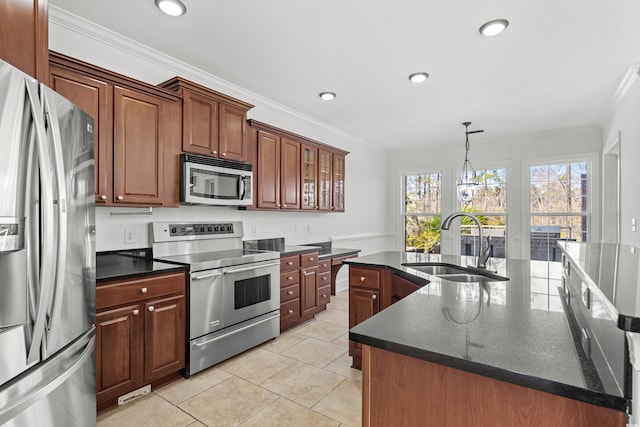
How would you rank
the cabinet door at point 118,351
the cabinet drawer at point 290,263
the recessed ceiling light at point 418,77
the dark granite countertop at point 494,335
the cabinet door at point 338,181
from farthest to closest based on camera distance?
1. the cabinet door at point 338,181
2. the cabinet drawer at point 290,263
3. the recessed ceiling light at point 418,77
4. the cabinet door at point 118,351
5. the dark granite countertop at point 494,335

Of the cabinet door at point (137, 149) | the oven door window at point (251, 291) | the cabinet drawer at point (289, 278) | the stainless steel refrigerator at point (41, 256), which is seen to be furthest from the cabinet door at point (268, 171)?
the stainless steel refrigerator at point (41, 256)

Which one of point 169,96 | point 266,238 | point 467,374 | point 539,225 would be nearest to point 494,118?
point 539,225

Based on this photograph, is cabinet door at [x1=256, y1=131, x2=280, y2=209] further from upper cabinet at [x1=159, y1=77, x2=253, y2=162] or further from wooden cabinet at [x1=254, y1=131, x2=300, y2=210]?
upper cabinet at [x1=159, y1=77, x2=253, y2=162]

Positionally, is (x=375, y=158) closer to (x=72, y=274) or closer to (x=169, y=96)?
(x=169, y=96)

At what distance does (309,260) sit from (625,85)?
12.3ft

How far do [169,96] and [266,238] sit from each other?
6.31 feet

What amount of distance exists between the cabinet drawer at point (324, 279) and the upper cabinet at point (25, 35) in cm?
322

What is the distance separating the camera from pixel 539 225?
5.36 m

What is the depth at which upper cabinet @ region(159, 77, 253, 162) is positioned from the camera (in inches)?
109

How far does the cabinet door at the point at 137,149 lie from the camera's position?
2.34m

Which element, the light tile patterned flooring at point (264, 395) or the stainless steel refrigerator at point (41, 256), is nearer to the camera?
the stainless steel refrigerator at point (41, 256)

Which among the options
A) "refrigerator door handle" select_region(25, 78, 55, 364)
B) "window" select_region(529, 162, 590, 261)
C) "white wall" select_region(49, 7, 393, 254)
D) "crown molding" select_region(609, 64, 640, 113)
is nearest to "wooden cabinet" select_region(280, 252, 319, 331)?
"white wall" select_region(49, 7, 393, 254)

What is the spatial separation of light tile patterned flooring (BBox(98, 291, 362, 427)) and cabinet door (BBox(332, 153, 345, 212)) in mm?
2259

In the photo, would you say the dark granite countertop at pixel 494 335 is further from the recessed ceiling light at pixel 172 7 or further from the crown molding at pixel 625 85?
the crown molding at pixel 625 85
